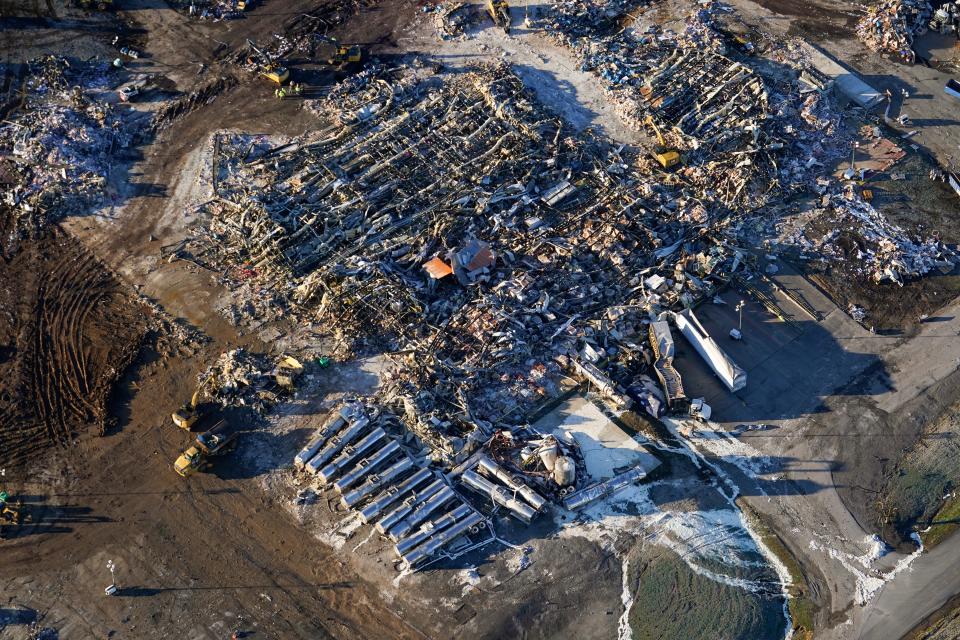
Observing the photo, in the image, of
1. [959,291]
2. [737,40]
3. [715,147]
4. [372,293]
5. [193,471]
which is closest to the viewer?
[193,471]

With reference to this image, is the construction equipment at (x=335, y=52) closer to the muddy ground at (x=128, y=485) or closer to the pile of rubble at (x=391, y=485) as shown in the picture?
the muddy ground at (x=128, y=485)

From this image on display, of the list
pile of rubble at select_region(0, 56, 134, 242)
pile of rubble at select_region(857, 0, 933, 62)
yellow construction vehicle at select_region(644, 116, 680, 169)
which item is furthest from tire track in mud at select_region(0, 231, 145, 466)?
pile of rubble at select_region(857, 0, 933, 62)

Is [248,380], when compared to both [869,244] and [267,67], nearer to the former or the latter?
[267,67]

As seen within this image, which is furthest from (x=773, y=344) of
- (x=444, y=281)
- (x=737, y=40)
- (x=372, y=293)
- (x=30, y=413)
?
(x=30, y=413)

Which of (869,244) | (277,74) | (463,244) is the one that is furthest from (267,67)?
(869,244)

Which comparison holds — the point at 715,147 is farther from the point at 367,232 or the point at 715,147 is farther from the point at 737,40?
the point at 367,232

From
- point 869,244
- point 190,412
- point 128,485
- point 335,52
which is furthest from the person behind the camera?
point 335,52

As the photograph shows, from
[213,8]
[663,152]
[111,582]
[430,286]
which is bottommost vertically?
[111,582]
